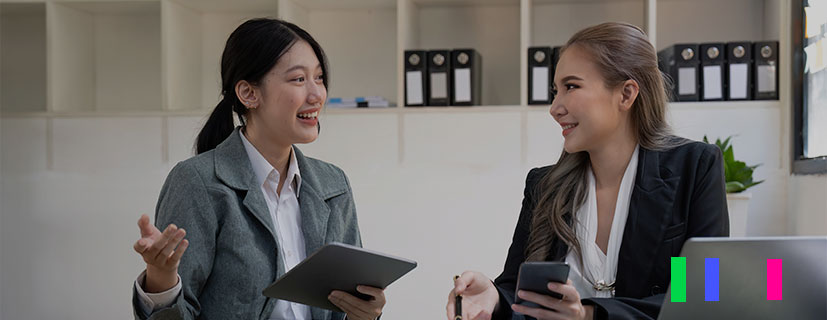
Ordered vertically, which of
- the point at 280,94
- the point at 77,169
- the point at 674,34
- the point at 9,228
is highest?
the point at 674,34

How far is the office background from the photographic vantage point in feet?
11.8

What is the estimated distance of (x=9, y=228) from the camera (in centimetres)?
395

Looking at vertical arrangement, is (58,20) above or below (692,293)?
above

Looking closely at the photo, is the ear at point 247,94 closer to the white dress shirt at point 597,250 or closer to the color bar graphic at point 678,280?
the white dress shirt at point 597,250

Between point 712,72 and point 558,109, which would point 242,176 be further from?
point 712,72

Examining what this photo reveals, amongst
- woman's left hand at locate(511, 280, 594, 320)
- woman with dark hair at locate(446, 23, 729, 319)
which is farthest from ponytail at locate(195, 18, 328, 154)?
woman's left hand at locate(511, 280, 594, 320)

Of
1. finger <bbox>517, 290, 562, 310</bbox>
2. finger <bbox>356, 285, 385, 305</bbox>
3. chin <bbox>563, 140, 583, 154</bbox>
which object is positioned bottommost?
finger <bbox>356, 285, 385, 305</bbox>

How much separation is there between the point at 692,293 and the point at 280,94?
1103 millimetres

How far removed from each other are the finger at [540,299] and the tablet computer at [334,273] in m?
0.25

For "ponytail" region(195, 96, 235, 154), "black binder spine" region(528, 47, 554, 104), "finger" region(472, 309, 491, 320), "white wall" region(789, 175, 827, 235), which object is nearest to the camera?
"finger" region(472, 309, 491, 320)

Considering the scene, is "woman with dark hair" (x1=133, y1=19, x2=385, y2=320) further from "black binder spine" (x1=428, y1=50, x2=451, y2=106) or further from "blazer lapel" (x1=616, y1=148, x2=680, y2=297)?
"black binder spine" (x1=428, y1=50, x2=451, y2=106)

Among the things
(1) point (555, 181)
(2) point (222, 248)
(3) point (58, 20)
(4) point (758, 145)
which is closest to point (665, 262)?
(1) point (555, 181)

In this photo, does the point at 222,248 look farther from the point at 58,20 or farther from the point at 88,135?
the point at 58,20

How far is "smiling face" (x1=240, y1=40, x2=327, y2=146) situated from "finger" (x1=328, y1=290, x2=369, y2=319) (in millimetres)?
435
